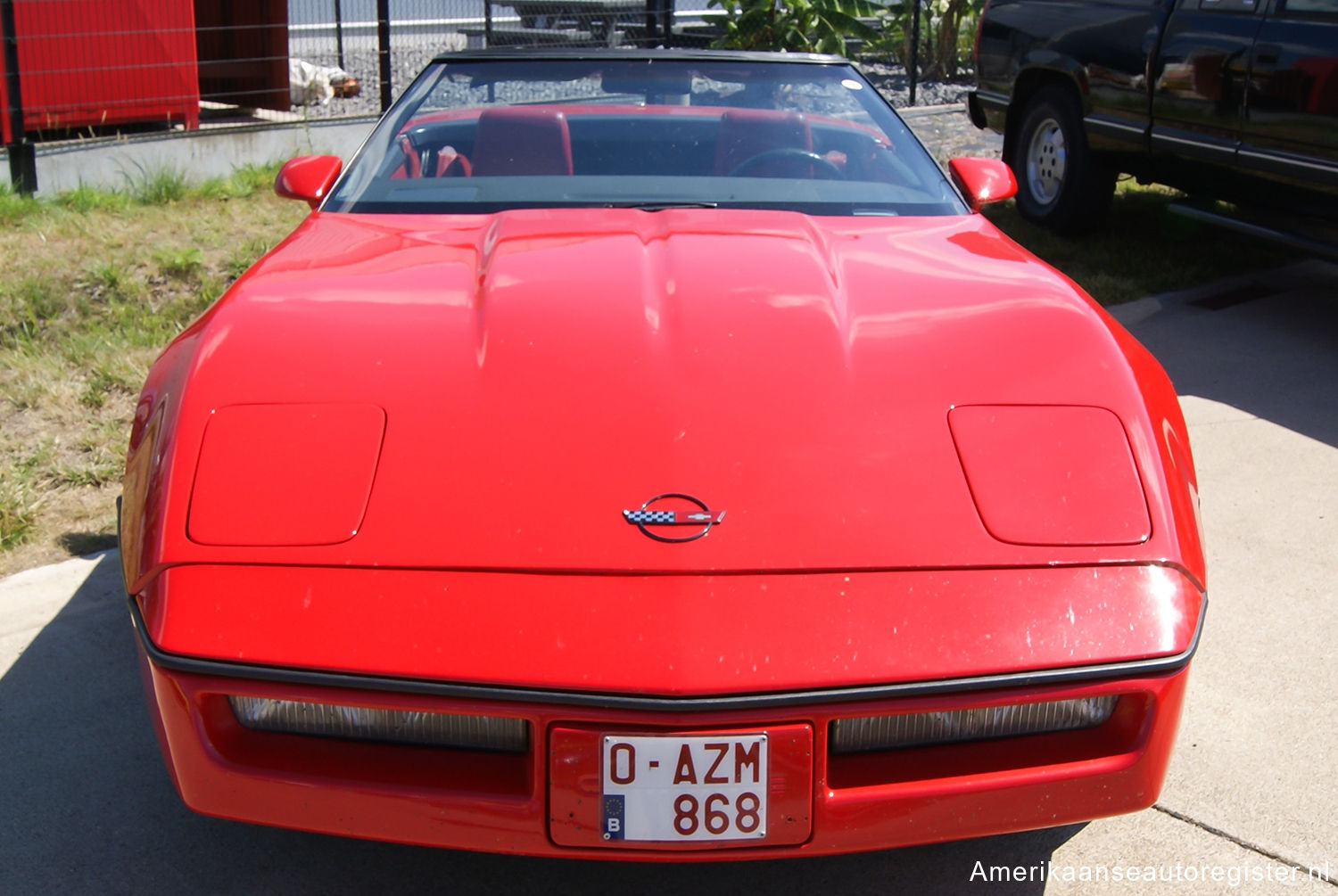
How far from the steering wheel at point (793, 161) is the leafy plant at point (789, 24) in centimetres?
818

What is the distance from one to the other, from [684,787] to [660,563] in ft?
0.99

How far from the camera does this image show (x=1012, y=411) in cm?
192

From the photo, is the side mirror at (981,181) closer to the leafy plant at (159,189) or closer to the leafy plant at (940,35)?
the leafy plant at (159,189)

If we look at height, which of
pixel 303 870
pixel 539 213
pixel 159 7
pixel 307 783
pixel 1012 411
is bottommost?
pixel 303 870

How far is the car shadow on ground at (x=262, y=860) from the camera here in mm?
2002

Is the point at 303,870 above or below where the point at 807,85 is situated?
below

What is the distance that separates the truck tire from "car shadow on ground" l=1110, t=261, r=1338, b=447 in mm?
834

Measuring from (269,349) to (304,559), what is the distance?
49 cm

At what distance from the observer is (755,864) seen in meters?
2.06

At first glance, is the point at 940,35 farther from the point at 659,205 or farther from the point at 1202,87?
the point at 659,205

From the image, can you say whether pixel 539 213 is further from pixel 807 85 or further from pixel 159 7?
pixel 159 7

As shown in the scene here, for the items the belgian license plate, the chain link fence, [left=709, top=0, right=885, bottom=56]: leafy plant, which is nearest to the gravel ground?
the chain link fence

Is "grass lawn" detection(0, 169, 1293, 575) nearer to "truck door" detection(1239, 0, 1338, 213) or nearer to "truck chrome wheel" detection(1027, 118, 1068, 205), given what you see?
"truck chrome wheel" detection(1027, 118, 1068, 205)

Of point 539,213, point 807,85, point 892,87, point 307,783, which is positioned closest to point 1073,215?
point 807,85
